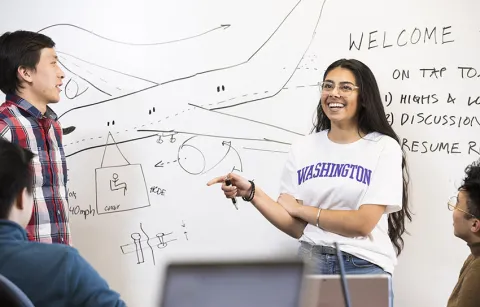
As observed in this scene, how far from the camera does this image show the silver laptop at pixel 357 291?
4.54 ft

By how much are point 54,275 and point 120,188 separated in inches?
63.1

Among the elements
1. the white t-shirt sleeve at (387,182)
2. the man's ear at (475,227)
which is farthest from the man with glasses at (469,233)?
the white t-shirt sleeve at (387,182)

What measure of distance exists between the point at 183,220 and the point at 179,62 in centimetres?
69

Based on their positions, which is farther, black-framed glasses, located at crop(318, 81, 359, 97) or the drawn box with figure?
the drawn box with figure

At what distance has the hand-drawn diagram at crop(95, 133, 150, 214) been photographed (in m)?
2.84

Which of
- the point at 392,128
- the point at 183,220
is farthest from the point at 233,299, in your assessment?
the point at 183,220

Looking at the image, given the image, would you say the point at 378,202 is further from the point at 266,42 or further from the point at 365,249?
the point at 266,42

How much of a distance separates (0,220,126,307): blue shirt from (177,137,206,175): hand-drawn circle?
1.46 m

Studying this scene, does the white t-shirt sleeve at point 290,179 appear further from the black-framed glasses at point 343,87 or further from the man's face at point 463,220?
the man's face at point 463,220

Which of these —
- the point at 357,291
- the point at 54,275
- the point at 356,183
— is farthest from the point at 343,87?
the point at 54,275

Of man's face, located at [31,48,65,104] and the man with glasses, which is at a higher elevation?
man's face, located at [31,48,65,104]

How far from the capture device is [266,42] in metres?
2.67

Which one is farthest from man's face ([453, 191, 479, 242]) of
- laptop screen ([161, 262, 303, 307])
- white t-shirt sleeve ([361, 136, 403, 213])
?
laptop screen ([161, 262, 303, 307])

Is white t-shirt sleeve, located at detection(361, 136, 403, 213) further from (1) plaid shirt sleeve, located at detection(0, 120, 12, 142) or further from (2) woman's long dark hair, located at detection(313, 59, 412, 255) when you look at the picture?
(1) plaid shirt sleeve, located at detection(0, 120, 12, 142)
